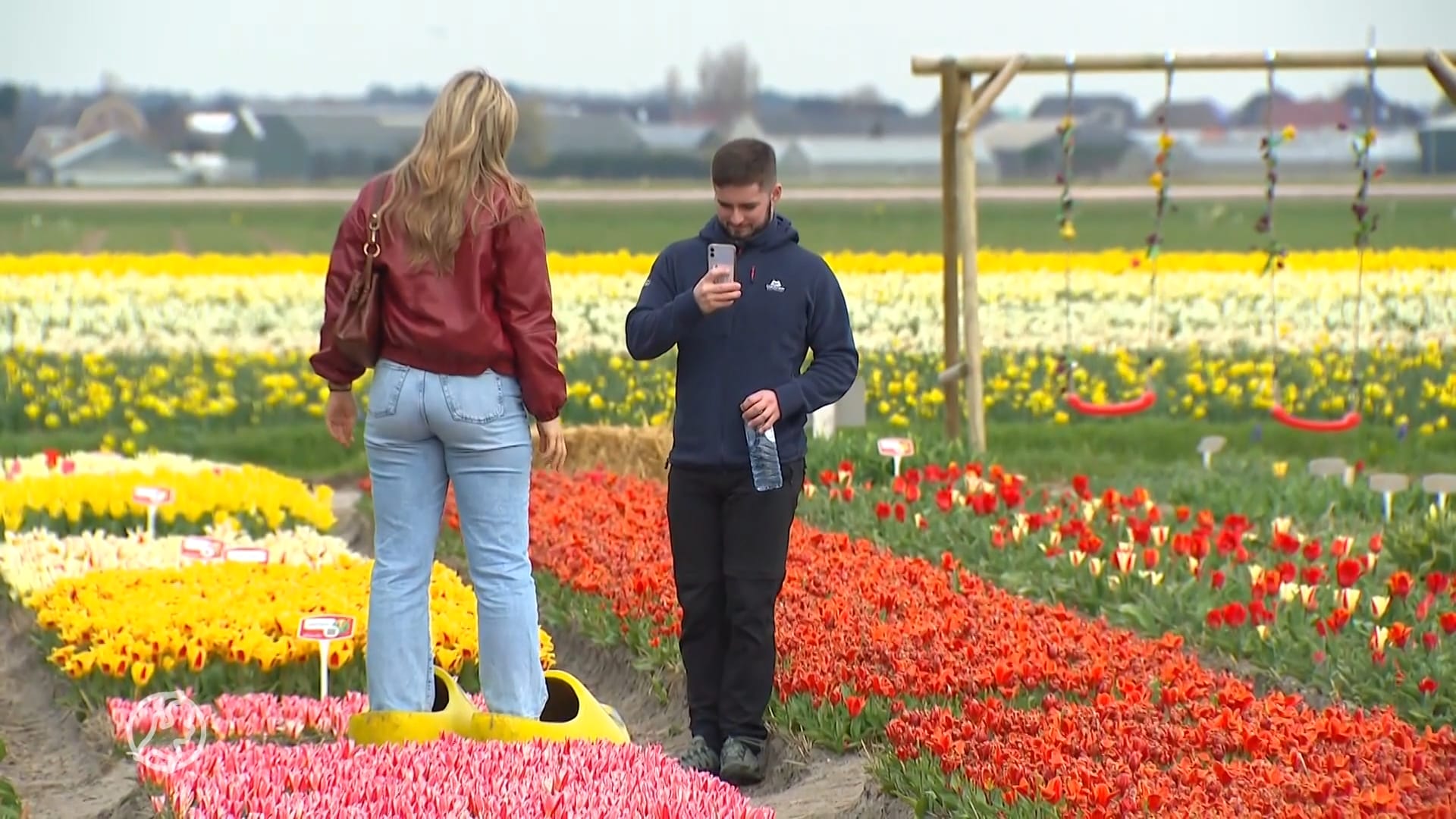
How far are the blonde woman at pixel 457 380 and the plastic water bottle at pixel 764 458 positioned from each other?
53 centimetres

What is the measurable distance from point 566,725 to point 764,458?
2.85 feet

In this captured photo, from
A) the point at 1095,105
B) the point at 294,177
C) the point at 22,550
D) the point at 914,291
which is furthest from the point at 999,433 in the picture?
the point at 1095,105

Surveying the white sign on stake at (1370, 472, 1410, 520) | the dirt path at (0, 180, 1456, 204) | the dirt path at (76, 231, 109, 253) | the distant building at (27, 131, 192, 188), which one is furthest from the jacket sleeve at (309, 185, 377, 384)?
the distant building at (27, 131, 192, 188)

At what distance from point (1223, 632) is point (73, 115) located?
94428 mm

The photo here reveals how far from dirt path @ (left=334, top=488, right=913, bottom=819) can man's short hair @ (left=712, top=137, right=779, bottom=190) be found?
1529mm

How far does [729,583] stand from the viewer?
221 inches

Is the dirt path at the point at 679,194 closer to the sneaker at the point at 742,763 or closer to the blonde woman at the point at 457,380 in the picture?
the sneaker at the point at 742,763

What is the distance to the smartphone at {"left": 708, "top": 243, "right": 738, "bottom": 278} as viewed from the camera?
5.32m

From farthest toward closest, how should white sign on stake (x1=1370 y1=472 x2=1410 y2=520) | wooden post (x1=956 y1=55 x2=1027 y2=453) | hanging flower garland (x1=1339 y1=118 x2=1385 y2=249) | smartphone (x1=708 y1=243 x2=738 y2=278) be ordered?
wooden post (x1=956 y1=55 x2=1027 y2=453) < hanging flower garland (x1=1339 y1=118 x2=1385 y2=249) < white sign on stake (x1=1370 y1=472 x2=1410 y2=520) < smartphone (x1=708 y1=243 x2=738 y2=278)

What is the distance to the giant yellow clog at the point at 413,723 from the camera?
518 cm

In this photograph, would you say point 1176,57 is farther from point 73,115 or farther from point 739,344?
point 73,115

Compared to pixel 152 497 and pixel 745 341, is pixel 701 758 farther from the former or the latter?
pixel 152 497

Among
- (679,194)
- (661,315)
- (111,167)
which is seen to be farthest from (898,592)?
(111,167)

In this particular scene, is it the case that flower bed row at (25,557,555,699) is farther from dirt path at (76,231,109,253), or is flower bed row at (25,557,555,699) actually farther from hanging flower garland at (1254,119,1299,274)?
dirt path at (76,231,109,253)
